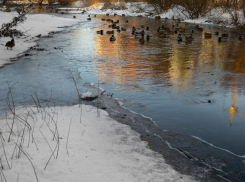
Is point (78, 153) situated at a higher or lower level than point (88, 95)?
lower

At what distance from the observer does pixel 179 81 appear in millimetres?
8211

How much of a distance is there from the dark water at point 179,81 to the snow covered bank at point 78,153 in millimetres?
1178

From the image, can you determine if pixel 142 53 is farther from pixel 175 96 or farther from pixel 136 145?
pixel 136 145

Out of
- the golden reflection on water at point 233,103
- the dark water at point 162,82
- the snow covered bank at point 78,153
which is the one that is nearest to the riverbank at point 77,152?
the snow covered bank at point 78,153

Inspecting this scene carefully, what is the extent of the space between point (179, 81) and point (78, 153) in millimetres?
5053

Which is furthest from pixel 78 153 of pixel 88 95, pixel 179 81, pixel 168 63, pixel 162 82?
pixel 168 63

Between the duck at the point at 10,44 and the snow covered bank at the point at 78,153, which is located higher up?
the duck at the point at 10,44

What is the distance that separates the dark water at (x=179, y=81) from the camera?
5.36 m

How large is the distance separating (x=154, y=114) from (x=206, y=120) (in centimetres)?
107

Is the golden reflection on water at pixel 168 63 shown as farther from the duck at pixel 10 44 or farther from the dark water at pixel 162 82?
the duck at pixel 10 44

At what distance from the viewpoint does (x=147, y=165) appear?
3.78 m

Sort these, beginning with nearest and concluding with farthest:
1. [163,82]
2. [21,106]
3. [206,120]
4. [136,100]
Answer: [206,120], [21,106], [136,100], [163,82]

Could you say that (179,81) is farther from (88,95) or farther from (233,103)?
(88,95)

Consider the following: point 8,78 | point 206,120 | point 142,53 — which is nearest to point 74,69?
point 8,78
